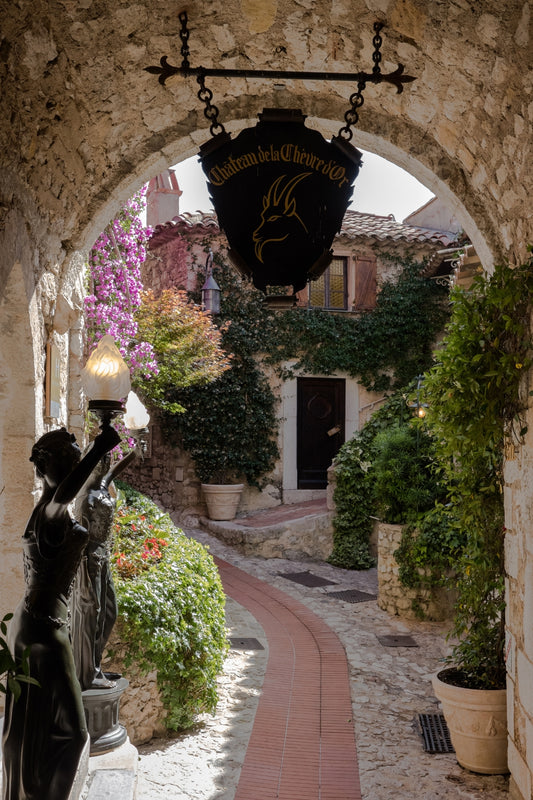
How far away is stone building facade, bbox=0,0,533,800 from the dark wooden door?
9.25 meters

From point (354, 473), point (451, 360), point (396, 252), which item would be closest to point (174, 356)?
point (354, 473)

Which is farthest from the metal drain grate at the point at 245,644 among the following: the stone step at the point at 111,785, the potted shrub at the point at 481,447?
the stone step at the point at 111,785

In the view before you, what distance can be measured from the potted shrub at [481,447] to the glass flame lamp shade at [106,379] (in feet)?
5.25

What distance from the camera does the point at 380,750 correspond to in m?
4.41

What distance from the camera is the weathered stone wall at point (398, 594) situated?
7.46m

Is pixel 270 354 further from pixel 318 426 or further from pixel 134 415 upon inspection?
pixel 134 415

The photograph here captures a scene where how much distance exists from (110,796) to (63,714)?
101 cm

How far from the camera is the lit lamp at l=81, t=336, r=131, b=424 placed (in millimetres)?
2922

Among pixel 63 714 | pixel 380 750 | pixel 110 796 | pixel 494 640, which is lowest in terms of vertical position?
pixel 380 750

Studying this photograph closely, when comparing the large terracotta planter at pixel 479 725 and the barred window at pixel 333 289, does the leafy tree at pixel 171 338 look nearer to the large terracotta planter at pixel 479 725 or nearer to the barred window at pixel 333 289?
the barred window at pixel 333 289

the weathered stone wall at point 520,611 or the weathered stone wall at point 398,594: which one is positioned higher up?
the weathered stone wall at point 520,611

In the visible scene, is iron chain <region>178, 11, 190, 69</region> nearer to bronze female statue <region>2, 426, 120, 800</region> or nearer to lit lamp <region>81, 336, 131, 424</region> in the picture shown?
lit lamp <region>81, 336, 131, 424</region>

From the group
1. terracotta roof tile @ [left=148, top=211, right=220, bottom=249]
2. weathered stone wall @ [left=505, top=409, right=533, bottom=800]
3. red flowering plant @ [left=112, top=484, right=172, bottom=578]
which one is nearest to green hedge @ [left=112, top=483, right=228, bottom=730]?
red flowering plant @ [left=112, top=484, right=172, bottom=578]

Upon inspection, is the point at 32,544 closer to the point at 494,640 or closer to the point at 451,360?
the point at 451,360
